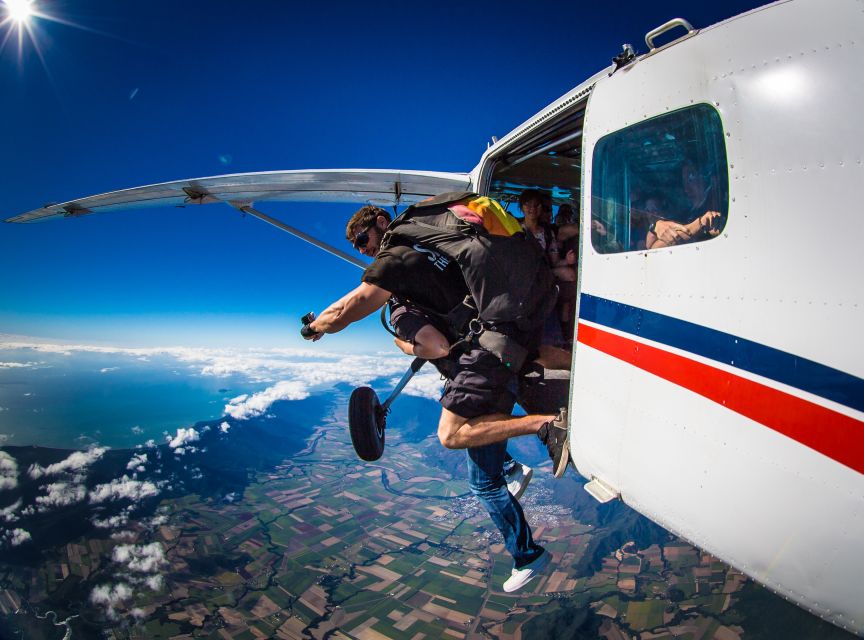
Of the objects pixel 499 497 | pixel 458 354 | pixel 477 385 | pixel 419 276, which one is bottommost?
pixel 499 497

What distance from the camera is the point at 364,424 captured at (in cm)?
379

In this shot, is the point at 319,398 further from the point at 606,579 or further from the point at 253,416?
the point at 606,579

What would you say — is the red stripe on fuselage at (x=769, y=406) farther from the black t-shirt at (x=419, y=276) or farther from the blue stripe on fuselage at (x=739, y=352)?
the black t-shirt at (x=419, y=276)

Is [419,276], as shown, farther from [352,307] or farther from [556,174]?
[556,174]

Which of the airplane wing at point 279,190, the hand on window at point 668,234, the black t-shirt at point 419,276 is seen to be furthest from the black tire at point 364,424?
the airplane wing at point 279,190

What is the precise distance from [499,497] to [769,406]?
2396 mm

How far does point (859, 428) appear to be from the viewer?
48.8 inches

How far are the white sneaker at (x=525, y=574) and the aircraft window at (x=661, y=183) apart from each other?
9.78 feet

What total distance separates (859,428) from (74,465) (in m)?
97.5

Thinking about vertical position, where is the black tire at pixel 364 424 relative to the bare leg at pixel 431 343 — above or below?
below

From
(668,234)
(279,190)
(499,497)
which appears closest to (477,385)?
(499,497)

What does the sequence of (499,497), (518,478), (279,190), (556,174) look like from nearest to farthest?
1. (499,497)
2. (518,478)
3. (556,174)
4. (279,190)

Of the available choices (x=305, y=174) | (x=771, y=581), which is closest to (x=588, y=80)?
(x=771, y=581)

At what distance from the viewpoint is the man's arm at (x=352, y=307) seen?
117 inches
